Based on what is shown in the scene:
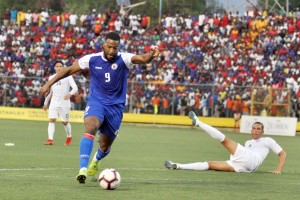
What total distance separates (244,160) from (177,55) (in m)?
35.9

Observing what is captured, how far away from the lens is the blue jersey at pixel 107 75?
13273 millimetres

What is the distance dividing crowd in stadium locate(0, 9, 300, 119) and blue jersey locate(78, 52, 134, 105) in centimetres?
2896

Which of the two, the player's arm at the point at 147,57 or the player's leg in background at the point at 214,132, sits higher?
the player's arm at the point at 147,57

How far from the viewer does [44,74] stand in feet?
171

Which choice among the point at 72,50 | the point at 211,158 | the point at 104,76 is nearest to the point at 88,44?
the point at 72,50

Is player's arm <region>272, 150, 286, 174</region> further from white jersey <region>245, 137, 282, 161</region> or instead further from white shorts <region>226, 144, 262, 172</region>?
white shorts <region>226, 144, 262, 172</region>

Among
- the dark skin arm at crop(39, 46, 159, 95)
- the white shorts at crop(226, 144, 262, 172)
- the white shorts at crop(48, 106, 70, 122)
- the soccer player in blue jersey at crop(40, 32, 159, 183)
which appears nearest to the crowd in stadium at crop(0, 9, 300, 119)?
the white shorts at crop(48, 106, 70, 122)

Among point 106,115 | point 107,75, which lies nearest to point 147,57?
point 107,75

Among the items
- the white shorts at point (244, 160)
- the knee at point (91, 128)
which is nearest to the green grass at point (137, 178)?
the white shorts at point (244, 160)

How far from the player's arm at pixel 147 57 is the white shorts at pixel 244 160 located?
3.43 m

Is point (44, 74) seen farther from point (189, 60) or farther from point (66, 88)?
point (66, 88)

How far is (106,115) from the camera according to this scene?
1331 cm

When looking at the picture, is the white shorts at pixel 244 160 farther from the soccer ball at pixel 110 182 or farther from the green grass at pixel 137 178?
the soccer ball at pixel 110 182

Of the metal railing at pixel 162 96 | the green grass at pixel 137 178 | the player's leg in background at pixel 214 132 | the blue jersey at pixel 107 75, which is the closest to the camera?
the green grass at pixel 137 178
